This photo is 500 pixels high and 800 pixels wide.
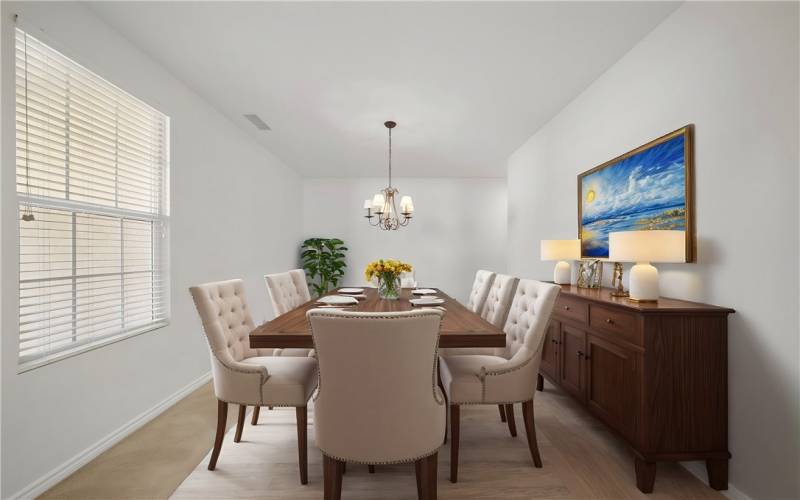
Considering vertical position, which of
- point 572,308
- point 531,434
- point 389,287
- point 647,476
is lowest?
point 647,476

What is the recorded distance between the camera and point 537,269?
4.30 m

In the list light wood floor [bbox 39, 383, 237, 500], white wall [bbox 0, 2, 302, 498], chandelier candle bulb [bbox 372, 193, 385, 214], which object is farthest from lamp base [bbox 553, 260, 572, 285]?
white wall [bbox 0, 2, 302, 498]

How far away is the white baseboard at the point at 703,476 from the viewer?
70.5 inches

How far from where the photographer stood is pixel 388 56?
2.75 m

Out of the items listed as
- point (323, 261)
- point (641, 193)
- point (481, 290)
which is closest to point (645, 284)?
point (641, 193)

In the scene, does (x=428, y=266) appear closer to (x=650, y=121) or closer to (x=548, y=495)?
(x=650, y=121)

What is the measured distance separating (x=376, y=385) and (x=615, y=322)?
1460mm

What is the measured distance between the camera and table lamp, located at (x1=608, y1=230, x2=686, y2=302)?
78.5 inches

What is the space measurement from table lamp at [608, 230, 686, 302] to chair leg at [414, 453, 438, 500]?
1420 mm

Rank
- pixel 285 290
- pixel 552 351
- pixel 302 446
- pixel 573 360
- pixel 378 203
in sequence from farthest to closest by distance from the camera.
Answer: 1. pixel 378 203
2. pixel 285 290
3. pixel 552 351
4. pixel 573 360
5. pixel 302 446

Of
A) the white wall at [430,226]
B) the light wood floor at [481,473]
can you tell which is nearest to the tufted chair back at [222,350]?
the light wood floor at [481,473]

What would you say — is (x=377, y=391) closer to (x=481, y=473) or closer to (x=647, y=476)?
(x=481, y=473)

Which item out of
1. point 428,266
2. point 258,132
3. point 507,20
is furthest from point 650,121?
point 428,266

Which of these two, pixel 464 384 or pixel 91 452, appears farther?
pixel 91 452
